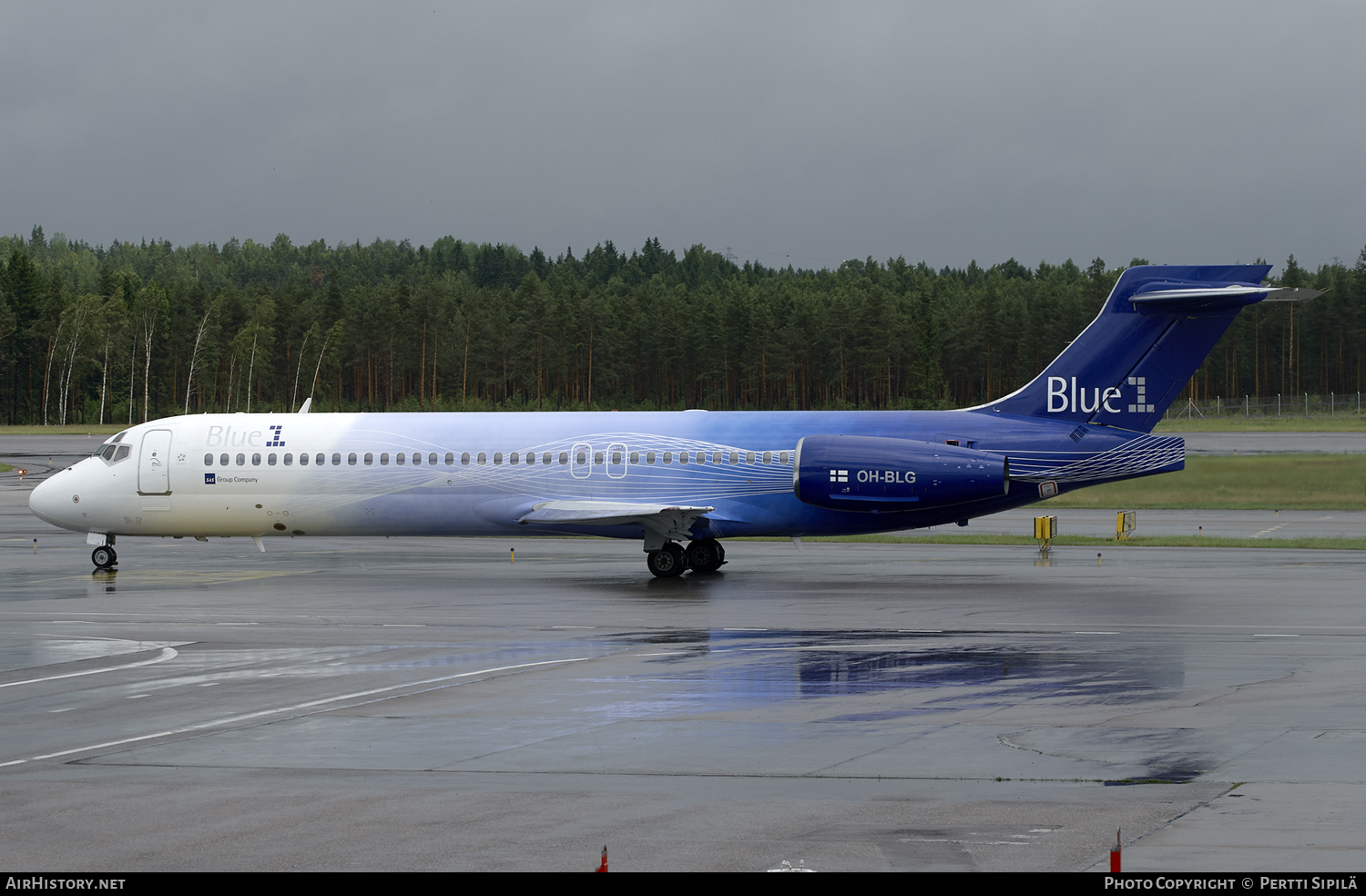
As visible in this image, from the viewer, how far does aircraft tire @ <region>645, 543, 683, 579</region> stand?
29.4 m

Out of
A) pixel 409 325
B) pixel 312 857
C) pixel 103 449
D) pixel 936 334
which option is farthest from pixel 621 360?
pixel 312 857

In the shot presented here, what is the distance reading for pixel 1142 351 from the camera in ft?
94.9

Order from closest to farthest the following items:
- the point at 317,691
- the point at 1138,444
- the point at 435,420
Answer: the point at 317,691 → the point at 1138,444 → the point at 435,420

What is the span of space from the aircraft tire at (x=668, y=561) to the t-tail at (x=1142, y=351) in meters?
7.57

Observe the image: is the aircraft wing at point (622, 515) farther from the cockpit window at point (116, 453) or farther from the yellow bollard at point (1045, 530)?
the cockpit window at point (116, 453)

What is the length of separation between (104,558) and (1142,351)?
2343 cm

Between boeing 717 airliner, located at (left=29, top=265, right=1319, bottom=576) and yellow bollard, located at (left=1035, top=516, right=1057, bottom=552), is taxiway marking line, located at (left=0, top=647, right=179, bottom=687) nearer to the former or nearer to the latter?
boeing 717 airliner, located at (left=29, top=265, right=1319, bottom=576)

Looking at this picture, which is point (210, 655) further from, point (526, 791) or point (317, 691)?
point (526, 791)

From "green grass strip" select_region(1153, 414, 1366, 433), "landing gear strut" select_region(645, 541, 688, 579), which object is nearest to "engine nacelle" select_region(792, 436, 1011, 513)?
"landing gear strut" select_region(645, 541, 688, 579)

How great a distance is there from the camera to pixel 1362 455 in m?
56.6

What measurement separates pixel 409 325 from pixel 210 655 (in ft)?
456

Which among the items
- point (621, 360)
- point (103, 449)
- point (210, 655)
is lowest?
point (210, 655)

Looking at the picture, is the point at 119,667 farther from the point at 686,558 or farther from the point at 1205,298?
the point at 1205,298
